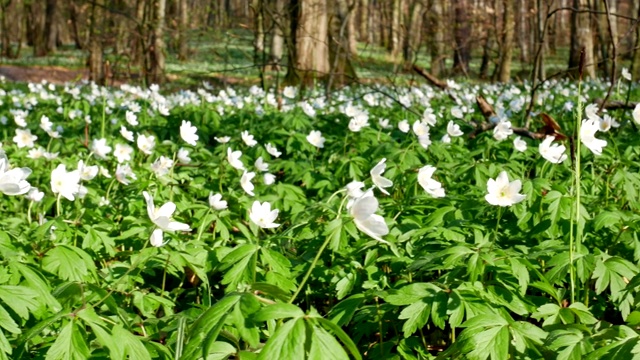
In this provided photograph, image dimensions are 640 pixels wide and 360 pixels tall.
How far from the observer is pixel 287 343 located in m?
1.36

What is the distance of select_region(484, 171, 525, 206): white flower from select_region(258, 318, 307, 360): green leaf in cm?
107

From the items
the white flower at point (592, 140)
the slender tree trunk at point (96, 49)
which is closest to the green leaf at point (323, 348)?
the white flower at point (592, 140)

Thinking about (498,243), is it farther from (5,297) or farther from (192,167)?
(192,167)

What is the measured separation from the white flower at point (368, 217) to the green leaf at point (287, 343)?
48 centimetres

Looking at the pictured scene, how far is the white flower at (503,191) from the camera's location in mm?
2244

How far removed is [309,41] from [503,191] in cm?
1084

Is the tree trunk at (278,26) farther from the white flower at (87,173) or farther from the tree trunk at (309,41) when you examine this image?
the white flower at (87,173)

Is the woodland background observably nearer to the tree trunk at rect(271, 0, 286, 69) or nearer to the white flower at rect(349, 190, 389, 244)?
the tree trunk at rect(271, 0, 286, 69)

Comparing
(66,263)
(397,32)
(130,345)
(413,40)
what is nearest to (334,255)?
(66,263)

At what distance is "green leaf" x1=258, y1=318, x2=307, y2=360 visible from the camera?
4.42 ft

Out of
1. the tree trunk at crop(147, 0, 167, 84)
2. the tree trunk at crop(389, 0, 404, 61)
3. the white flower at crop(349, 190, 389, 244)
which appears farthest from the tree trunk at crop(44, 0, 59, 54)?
the white flower at crop(349, 190, 389, 244)

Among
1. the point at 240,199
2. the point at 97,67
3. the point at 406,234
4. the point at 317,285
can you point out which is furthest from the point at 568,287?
the point at 97,67

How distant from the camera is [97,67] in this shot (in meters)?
16.7

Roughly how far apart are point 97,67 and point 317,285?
50.5 feet
